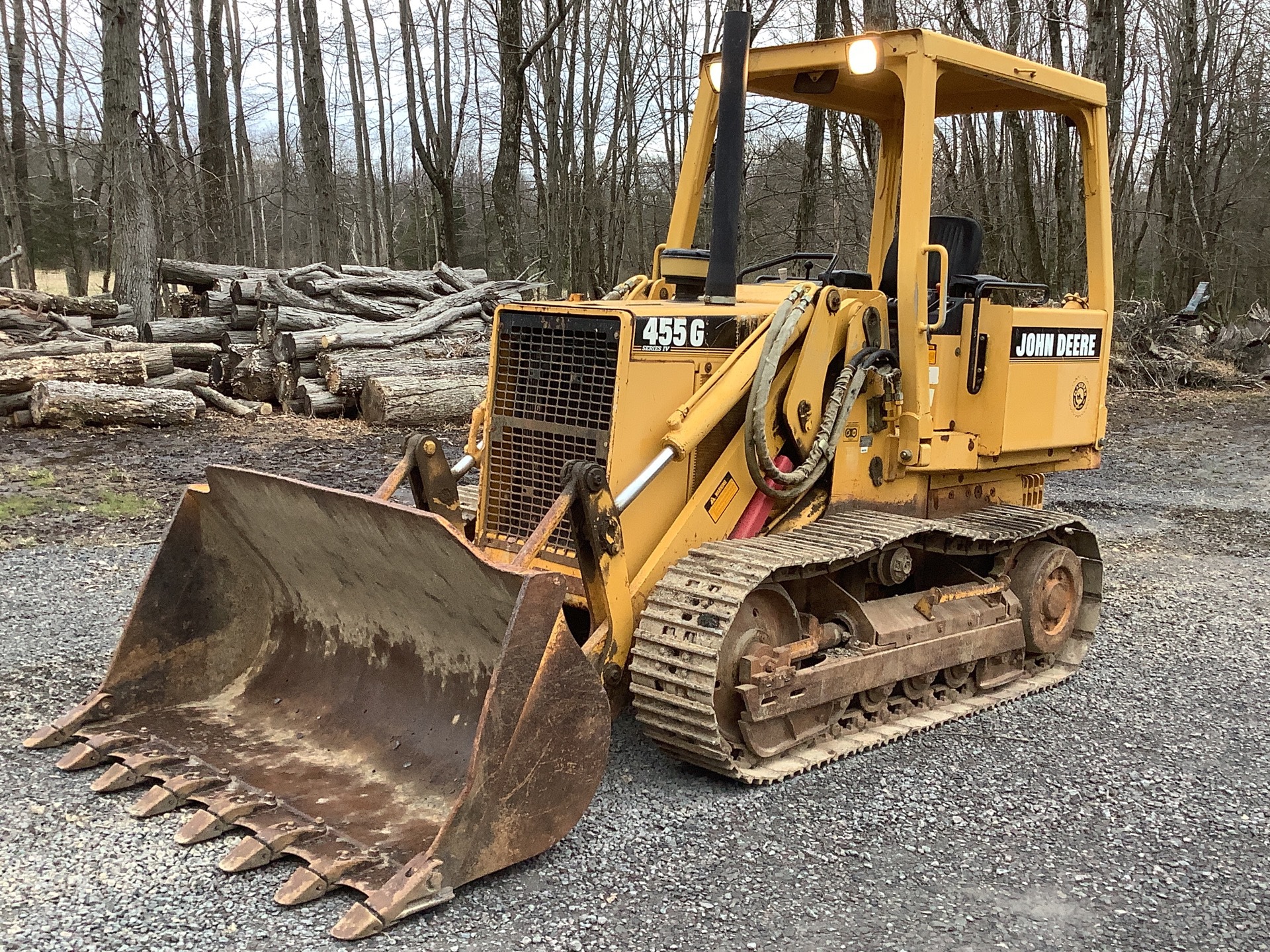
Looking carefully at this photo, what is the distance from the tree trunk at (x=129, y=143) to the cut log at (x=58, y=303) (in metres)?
2.06

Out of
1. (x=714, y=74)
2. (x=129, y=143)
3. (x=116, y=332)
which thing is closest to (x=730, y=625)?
(x=714, y=74)

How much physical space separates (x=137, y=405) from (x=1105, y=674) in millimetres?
9496

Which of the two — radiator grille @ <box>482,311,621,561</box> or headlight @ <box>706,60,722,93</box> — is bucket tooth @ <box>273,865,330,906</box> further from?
headlight @ <box>706,60,722,93</box>

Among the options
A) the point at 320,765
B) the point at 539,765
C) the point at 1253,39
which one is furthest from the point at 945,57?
the point at 1253,39

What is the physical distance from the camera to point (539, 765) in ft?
11.5

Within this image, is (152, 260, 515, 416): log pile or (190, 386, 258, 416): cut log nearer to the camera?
(190, 386, 258, 416): cut log

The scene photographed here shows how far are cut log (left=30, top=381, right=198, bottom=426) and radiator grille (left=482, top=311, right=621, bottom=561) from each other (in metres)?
8.00

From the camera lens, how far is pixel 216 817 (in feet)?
12.4

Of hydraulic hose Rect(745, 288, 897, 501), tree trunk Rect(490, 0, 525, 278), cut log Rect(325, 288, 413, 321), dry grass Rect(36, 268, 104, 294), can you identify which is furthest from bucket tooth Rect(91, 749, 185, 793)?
dry grass Rect(36, 268, 104, 294)

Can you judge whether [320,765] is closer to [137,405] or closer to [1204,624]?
[1204,624]

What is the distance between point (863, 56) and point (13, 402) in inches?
383

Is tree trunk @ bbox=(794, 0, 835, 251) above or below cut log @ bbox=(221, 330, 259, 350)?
above

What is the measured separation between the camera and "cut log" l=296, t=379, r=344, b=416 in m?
12.5

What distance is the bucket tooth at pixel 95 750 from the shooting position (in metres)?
4.25
